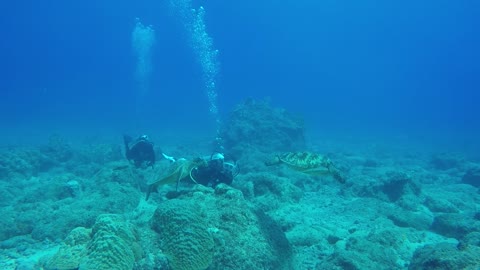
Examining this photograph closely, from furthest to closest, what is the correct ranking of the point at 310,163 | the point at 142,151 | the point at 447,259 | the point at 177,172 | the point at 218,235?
1. the point at 142,151
2. the point at 177,172
3. the point at 310,163
4. the point at 218,235
5. the point at 447,259

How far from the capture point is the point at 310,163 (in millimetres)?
5238

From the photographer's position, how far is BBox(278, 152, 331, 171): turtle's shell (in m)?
5.21

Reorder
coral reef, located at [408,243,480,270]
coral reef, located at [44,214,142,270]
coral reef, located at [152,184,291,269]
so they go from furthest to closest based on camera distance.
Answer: coral reef, located at [152,184,291,269] < coral reef, located at [408,243,480,270] < coral reef, located at [44,214,142,270]

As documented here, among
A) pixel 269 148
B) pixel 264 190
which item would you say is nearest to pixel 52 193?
pixel 264 190

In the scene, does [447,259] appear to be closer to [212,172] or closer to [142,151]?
[212,172]

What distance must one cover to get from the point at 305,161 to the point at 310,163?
0.09 metres

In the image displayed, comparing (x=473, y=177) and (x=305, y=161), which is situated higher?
(x=473, y=177)

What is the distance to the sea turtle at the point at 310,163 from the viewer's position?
516 cm

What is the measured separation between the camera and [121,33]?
18275 cm

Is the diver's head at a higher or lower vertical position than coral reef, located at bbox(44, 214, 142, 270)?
higher

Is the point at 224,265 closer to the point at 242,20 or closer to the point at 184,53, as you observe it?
the point at 242,20

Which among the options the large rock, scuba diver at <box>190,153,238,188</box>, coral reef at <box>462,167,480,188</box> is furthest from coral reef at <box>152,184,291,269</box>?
the large rock

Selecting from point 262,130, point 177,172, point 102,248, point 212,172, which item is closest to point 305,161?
point 177,172

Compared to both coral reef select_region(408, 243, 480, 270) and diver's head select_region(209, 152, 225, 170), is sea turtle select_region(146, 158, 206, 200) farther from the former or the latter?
coral reef select_region(408, 243, 480, 270)
